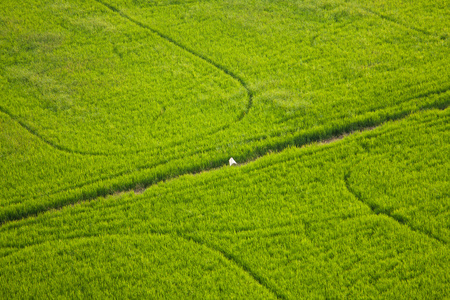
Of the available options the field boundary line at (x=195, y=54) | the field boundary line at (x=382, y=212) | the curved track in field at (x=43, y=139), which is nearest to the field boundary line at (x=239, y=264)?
the field boundary line at (x=382, y=212)

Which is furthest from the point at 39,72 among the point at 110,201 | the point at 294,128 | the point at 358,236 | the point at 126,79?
the point at 358,236

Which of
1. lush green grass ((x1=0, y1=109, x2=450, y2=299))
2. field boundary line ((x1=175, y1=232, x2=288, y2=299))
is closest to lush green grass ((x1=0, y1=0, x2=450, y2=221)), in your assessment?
lush green grass ((x1=0, y1=109, x2=450, y2=299))

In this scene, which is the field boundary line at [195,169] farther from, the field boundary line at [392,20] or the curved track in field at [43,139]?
the field boundary line at [392,20]

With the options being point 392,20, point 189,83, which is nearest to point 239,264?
point 189,83

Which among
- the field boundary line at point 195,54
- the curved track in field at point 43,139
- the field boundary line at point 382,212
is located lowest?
the curved track in field at point 43,139

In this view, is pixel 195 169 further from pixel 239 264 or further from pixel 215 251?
pixel 239 264

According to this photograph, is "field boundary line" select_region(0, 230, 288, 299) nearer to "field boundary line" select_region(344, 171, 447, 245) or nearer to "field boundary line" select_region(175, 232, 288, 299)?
"field boundary line" select_region(175, 232, 288, 299)
